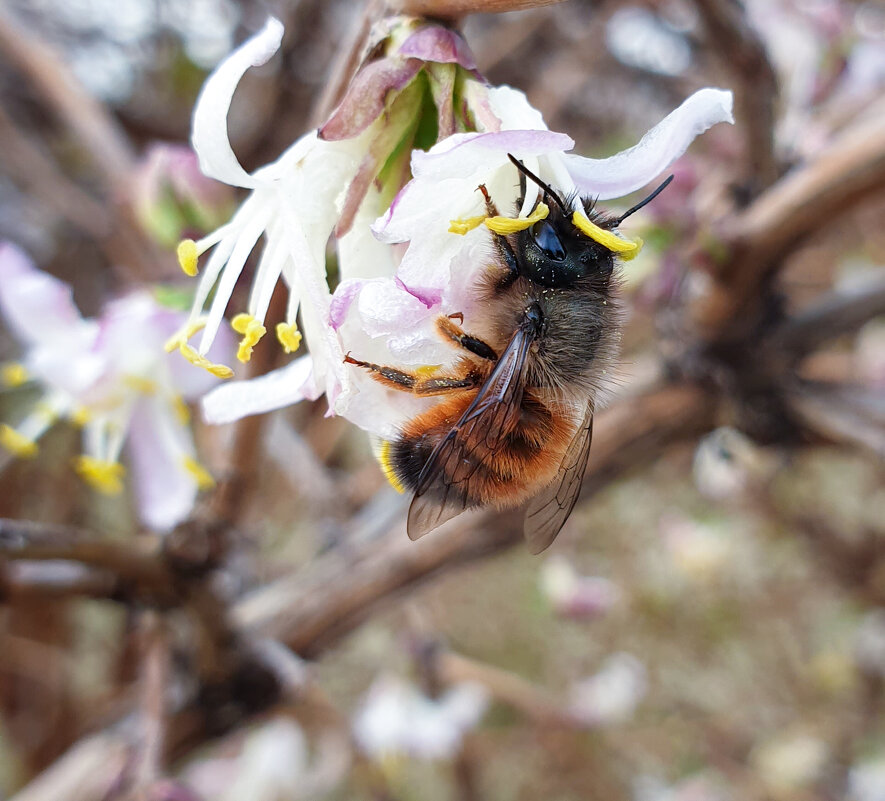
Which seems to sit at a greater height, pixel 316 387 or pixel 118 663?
pixel 316 387

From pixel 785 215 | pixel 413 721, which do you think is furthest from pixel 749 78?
pixel 413 721

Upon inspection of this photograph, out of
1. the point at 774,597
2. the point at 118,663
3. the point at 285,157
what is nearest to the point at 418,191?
the point at 285,157

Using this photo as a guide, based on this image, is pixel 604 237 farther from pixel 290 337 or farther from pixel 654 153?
pixel 290 337

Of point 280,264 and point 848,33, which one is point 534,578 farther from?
point 280,264

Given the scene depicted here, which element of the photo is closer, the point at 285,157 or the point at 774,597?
the point at 285,157

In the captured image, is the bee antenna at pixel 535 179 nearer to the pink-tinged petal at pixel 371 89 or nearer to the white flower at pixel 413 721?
the pink-tinged petal at pixel 371 89

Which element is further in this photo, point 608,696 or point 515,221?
point 608,696

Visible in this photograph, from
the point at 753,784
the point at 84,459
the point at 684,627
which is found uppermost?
the point at 84,459
